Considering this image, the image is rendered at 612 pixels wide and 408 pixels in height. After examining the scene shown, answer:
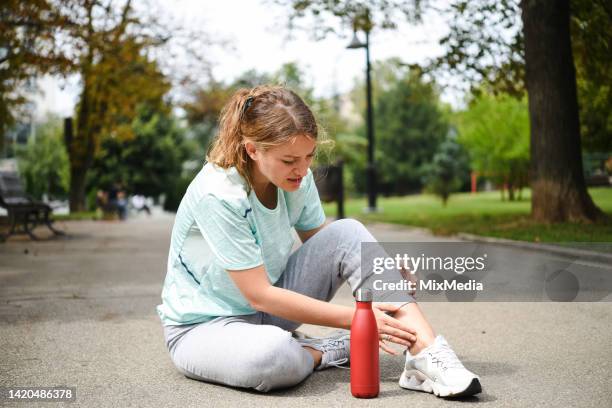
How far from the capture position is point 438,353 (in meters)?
2.94

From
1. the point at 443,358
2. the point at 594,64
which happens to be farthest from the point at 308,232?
the point at 594,64

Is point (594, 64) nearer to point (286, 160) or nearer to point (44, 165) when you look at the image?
point (286, 160)

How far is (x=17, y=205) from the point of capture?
1233 cm

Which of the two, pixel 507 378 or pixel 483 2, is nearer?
pixel 507 378

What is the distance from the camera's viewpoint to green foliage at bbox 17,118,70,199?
49.7 meters

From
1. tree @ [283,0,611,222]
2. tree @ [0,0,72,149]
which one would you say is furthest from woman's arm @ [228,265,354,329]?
tree @ [0,0,72,149]

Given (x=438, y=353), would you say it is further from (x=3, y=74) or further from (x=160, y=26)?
(x=160, y=26)

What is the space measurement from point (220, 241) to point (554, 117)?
9.68m

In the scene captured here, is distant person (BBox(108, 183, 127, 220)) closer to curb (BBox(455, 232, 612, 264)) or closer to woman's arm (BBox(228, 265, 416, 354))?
curb (BBox(455, 232, 612, 264))

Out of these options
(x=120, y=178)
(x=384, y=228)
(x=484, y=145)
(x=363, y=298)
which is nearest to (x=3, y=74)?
(x=384, y=228)

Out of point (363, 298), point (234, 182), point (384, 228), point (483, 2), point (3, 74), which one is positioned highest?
point (483, 2)

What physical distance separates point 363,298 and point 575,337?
2023 mm

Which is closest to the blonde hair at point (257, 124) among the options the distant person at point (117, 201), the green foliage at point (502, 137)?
the distant person at point (117, 201)

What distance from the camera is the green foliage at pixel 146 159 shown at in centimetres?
4422
